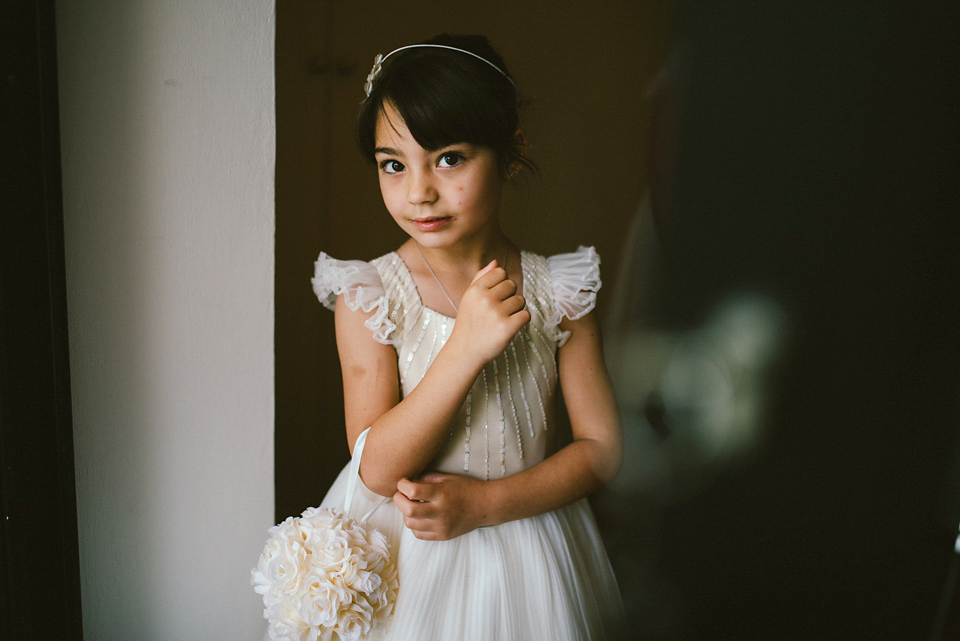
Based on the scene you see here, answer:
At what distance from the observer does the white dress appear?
52 centimetres

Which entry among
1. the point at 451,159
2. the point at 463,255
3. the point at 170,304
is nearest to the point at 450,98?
the point at 451,159

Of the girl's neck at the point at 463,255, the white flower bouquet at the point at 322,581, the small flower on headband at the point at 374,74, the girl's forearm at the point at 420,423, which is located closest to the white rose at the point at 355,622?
the white flower bouquet at the point at 322,581

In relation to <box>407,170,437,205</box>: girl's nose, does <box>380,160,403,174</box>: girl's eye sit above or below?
above

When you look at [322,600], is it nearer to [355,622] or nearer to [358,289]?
[355,622]

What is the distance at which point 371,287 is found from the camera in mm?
560

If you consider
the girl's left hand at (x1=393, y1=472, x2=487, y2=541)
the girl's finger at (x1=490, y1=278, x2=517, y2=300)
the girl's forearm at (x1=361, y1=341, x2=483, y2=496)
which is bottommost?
the girl's left hand at (x1=393, y1=472, x2=487, y2=541)

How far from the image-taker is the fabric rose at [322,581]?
1.48 ft

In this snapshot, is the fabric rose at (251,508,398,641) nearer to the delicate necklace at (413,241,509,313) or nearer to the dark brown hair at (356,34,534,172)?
the delicate necklace at (413,241,509,313)

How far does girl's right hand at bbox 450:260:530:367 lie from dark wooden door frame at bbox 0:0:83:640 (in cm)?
41

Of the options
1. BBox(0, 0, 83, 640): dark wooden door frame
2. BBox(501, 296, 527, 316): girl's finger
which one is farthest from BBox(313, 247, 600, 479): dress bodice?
BBox(0, 0, 83, 640): dark wooden door frame

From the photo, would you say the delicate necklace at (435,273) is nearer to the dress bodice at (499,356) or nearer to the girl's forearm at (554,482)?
the dress bodice at (499,356)

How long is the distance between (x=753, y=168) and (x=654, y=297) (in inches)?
5.8

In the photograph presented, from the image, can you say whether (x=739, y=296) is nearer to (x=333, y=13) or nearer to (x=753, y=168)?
(x=753, y=168)

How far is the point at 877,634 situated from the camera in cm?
50
